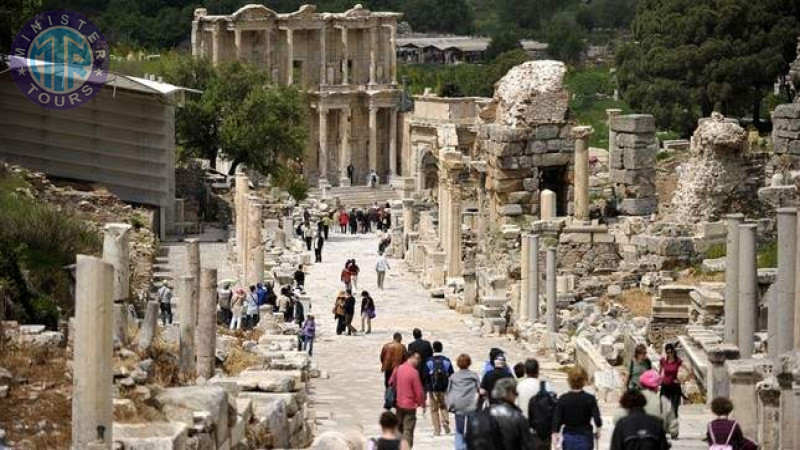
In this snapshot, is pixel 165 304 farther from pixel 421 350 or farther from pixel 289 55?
pixel 289 55

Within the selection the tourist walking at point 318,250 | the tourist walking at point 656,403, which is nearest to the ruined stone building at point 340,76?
the tourist walking at point 318,250

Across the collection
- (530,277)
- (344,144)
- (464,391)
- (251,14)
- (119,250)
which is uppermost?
(251,14)

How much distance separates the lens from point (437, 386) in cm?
2461

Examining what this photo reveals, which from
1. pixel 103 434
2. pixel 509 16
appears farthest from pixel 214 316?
pixel 509 16

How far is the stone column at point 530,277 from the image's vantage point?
3844cm

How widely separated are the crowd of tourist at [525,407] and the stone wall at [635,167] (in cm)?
1730

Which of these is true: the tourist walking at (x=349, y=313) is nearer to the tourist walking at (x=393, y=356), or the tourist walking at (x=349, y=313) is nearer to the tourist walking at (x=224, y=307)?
the tourist walking at (x=224, y=307)

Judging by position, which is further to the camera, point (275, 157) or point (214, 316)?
point (275, 157)

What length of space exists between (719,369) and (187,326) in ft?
18.3

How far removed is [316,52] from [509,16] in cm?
6323

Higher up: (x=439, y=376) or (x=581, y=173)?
(x=581, y=173)

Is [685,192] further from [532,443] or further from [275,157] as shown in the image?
[275,157]

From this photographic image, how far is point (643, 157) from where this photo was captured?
4281 cm

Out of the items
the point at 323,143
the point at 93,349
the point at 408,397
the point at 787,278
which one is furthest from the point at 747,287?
the point at 323,143
